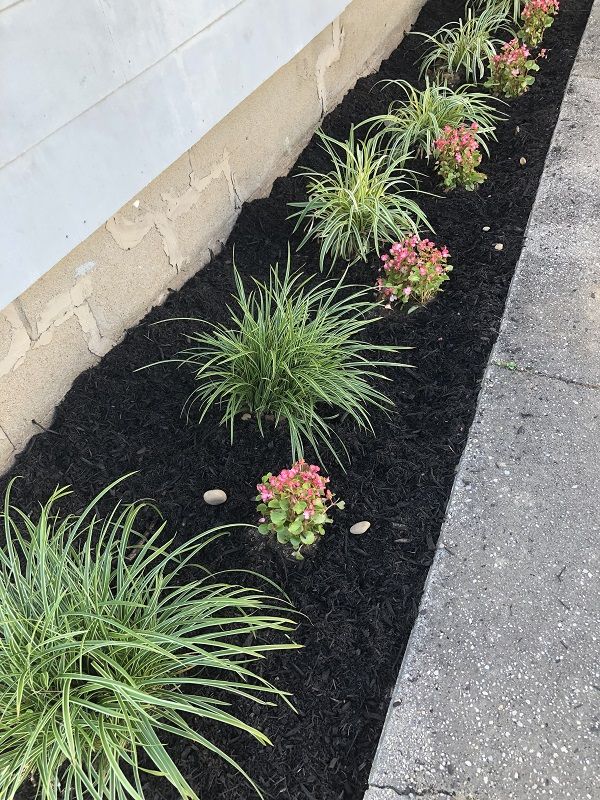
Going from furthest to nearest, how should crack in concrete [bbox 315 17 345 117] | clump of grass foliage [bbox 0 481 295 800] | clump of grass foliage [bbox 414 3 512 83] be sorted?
clump of grass foliage [bbox 414 3 512 83], crack in concrete [bbox 315 17 345 117], clump of grass foliage [bbox 0 481 295 800]

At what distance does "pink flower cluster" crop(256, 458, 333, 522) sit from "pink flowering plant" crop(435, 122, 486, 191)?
2.01 meters

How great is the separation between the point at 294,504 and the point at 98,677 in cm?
A: 69

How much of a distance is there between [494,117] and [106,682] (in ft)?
11.0

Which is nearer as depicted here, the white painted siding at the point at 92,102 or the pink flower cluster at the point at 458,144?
the white painted siding at the point at 92,102

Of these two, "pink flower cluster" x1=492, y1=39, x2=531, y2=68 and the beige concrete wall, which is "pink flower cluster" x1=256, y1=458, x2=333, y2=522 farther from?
"pink flower cluster" x1=492, y1=39, x2=531, y2=68

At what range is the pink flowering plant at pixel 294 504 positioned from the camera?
1849mm

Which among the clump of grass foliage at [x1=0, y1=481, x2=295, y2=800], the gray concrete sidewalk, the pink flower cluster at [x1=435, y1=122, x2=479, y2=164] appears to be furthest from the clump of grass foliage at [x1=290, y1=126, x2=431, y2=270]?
the clump of grass foliage at [x1=0, y1=481, x2=295, y2=800]

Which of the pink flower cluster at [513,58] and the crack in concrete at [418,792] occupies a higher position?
the pink flower cluster at [513,58]

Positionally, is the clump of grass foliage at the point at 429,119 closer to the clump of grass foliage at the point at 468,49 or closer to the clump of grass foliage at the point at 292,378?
the clump of grass foliage at the point at 468,49

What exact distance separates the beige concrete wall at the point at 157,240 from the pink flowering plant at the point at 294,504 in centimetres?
97

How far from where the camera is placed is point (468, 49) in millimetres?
3971

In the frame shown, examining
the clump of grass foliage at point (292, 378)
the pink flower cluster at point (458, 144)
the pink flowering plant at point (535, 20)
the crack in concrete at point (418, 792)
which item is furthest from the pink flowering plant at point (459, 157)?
the crack in concrete at point (418, 792)

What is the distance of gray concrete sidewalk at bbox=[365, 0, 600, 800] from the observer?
5.18ft

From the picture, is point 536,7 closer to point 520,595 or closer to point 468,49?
point 468,49
